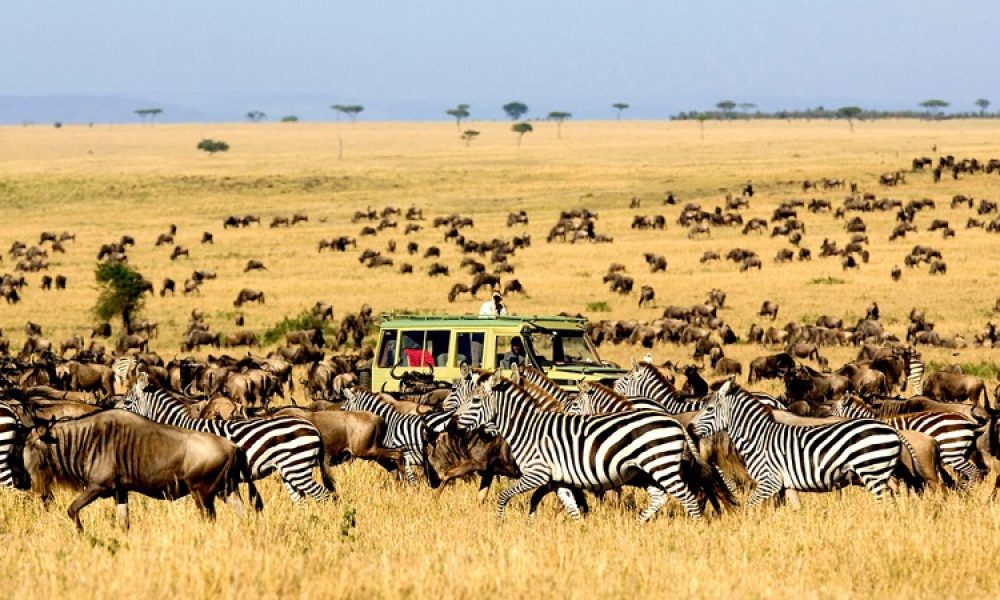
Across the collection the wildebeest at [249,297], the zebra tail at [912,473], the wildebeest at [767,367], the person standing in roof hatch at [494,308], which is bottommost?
the wildebeest at [249,297]

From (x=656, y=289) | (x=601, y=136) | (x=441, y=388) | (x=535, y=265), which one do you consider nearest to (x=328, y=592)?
(x=441, y=388)

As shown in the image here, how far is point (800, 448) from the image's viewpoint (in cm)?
1260

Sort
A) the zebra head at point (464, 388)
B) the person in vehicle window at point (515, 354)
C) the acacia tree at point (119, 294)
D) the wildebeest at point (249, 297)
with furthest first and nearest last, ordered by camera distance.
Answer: the wildebeest at point (249, 297)
the acacia tree at point (119, 294)
the person in vehicle window at point (515, 354)
the zebra head at point (464, 388)

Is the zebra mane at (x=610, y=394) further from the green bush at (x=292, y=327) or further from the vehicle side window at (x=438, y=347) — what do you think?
the green bush at (x=292, y=327)

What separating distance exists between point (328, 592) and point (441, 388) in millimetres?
9007

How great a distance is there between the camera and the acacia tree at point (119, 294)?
4309cm

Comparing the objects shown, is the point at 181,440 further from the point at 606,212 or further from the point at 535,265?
the point at 606,212

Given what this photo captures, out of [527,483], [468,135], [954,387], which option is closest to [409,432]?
[527,483]

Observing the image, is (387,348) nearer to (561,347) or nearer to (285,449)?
(561,347)

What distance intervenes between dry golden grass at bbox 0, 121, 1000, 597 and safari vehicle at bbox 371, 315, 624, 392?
260 cm

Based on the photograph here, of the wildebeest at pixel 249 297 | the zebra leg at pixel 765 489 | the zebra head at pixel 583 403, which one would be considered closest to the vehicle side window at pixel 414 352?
the zebra head at pixel 583 403

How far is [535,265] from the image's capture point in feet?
180

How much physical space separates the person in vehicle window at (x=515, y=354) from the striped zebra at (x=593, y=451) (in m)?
4.69

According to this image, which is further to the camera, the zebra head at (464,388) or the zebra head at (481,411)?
the zebra head at (464,388)
